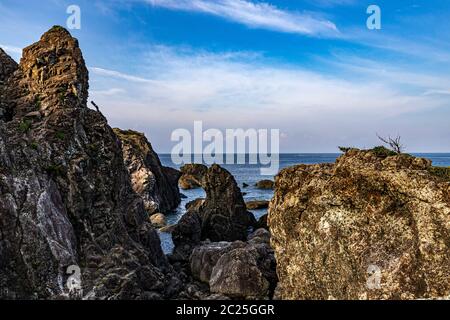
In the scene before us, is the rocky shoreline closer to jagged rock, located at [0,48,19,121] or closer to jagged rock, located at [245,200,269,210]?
jagged rock, located at [0,48,19,121]

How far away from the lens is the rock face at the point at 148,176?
8688 cm

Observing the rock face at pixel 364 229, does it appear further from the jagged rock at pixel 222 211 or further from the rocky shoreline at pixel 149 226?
the jagged rock at pixel 222 211

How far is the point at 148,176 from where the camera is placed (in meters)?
90.2

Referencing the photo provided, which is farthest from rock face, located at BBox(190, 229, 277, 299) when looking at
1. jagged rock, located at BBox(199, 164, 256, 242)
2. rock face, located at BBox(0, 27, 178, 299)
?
jagged rock, located at BBox(199, 164, 256, 242)

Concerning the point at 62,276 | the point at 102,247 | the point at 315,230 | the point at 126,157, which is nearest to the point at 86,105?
the point at 102,247

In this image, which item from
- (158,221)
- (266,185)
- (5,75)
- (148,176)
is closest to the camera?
(5,75)

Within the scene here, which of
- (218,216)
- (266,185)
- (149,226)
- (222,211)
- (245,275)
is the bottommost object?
(266,185)

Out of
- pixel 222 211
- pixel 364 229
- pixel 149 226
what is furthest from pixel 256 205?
pixel 364 229

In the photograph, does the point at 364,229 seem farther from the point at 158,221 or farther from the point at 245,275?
the point at 158,221

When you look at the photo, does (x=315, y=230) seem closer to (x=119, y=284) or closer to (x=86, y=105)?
(x=119, y=284)

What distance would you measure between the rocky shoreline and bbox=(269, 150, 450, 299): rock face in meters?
0.05

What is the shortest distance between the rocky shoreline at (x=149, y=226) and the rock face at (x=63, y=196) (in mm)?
100

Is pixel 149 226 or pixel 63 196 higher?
pixel 63 196

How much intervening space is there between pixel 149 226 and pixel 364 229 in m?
27.4
